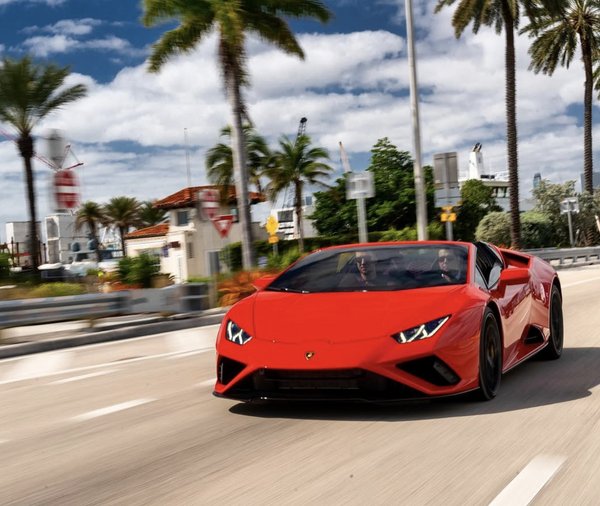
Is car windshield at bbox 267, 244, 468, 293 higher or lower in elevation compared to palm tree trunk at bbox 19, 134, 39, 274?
lower

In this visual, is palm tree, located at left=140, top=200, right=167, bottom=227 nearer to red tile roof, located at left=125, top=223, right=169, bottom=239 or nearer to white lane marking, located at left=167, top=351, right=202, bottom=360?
red tile roof, located at left=125, top=223, right=169, bottom=239

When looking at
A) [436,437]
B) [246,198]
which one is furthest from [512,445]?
[246,198]

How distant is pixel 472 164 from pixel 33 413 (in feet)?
386

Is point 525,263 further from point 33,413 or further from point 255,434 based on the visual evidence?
point 33,413

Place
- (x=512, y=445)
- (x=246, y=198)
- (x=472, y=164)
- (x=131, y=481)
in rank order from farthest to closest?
1. (x=472, y=164)
2. (x=246, y=198)
3. (x=512, y=445)
4. (x=131, y=481)

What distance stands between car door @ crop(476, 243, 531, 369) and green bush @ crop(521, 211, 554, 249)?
1783 inches

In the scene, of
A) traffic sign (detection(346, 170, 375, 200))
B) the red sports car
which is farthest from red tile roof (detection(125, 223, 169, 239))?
the red sports car

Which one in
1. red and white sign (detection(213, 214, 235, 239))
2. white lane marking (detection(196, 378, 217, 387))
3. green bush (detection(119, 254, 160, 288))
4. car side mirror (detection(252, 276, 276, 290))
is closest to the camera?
car side mirror (detection(252, 276, 276, 290))

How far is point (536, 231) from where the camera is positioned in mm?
51594

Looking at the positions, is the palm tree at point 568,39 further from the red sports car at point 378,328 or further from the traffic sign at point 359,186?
the red sports car at point 378,328

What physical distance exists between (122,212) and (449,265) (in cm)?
8638

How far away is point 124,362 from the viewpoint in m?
9.45

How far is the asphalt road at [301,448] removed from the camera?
3.77 metres

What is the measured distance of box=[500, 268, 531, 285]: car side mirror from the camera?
619 centimetres
